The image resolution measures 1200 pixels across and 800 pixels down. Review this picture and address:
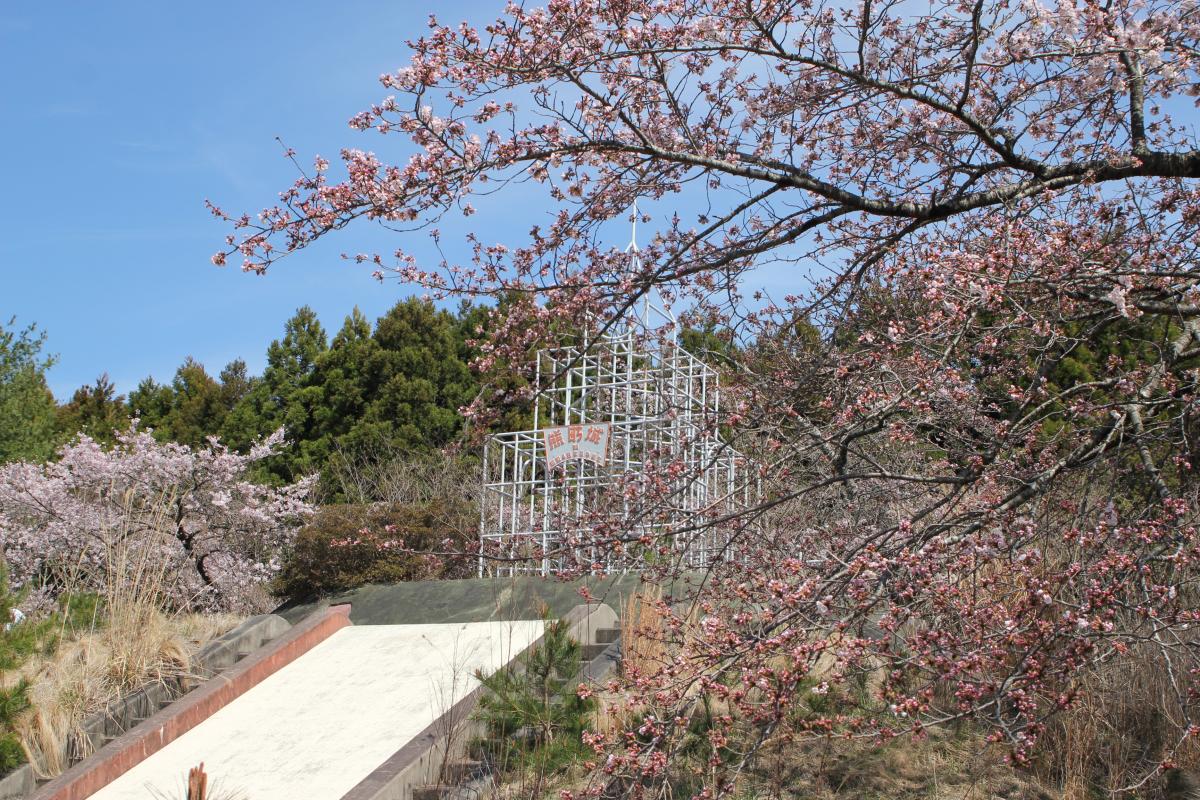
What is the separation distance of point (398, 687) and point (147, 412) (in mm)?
18510

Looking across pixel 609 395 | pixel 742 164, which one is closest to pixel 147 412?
pixel 609 395

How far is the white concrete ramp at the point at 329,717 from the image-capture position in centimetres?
582


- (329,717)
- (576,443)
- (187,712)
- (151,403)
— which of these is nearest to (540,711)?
(329,717)

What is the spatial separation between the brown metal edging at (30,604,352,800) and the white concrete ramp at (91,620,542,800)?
0.24 ft

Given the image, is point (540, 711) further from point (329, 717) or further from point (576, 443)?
point (576, 443)

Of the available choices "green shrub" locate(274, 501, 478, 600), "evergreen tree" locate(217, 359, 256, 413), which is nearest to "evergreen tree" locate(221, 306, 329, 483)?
"evergreen tree" locate(217, 359, 256, 413)

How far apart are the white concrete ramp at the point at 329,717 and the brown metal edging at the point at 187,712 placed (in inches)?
2.8

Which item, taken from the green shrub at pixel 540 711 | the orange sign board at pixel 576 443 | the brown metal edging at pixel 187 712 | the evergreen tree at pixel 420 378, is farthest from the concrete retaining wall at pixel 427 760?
Answer: the evergreen tree at pixel 420 378

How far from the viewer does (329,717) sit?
6625 mm

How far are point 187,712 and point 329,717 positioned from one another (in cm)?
108

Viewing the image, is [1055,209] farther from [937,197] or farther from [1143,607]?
[1143,607]

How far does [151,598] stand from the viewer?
7.78m

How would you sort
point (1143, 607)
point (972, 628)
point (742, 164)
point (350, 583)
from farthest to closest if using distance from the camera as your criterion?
1. point (350, 583)
2. point (742, 164)
3. point (972, 628)
4. point (1143, 607)

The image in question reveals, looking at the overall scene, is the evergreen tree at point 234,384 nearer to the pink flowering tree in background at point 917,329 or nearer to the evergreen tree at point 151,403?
the evergreen tree at point 151,403
